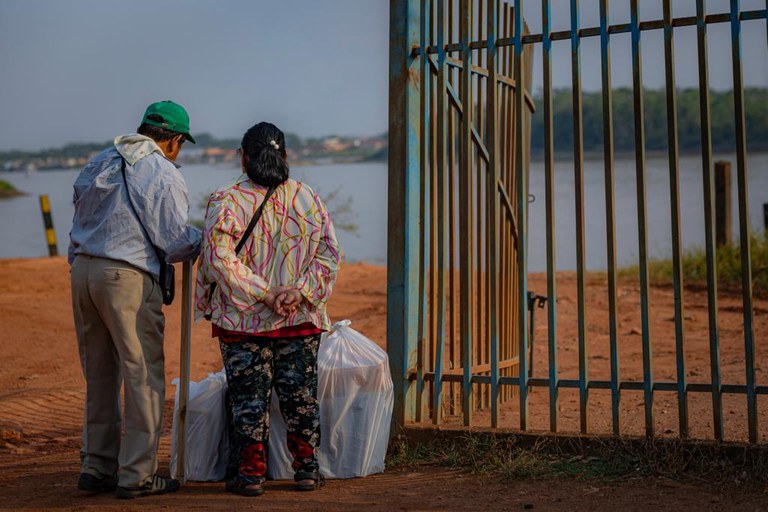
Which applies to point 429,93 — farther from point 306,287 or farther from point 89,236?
point 89,236

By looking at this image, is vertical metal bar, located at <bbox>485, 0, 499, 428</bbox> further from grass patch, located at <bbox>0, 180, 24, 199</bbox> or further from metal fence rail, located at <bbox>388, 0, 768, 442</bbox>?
grass patch, located at <bbox>0, 180, 24, 199</bbox>

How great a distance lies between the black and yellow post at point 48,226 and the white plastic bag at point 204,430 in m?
15.4

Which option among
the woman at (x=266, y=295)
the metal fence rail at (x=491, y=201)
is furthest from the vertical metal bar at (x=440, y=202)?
the woman at (x=266, y=295)

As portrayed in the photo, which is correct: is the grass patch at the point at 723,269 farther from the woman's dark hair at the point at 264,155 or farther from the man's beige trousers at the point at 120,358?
the man's beige trousers at the point at 120,358

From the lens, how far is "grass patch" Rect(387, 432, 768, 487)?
4.87 meters

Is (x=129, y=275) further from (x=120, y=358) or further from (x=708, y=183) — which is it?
(x=708, y=183)

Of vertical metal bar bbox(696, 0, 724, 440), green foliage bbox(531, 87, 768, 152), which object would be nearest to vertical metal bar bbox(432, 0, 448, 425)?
vertical metal bar bbox(696, 0, 724, 440)

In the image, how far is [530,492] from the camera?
15.9ft

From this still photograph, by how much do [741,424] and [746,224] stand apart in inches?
69.4

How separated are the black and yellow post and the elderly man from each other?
15406 millimetres

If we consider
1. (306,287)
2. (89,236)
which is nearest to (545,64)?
(306,287)

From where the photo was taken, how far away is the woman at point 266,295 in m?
4.65

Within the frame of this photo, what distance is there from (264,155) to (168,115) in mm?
574

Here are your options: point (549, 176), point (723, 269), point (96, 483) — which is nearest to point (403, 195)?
point (549, 176)
